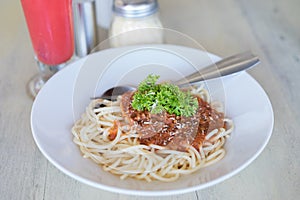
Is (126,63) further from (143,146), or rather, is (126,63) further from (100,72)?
(143,146)

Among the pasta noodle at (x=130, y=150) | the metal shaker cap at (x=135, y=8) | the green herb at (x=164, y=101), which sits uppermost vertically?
the metal shaker cap at (x=135, y=8)

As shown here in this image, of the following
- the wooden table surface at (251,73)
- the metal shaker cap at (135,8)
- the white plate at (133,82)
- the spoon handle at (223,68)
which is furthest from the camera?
the metal shaker cap at (135,8)

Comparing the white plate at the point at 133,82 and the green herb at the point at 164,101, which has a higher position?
the green herb at the point at 164,101

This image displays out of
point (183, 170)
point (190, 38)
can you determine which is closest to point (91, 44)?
point (190, 38)

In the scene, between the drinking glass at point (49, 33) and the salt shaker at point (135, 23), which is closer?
the drinking glass at point (49, 33)

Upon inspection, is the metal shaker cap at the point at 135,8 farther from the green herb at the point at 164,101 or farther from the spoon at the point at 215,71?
the green herb at the point at 164,101

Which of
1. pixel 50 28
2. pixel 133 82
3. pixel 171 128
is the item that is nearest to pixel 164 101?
pixel 171 128

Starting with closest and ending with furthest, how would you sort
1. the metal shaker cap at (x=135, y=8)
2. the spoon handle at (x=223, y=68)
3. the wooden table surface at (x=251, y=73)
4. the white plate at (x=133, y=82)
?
the white plate at (x=133, y=82), the wooden table surface at (x=251, y=73), the spoon handle at (x=223, y=68), the metal shaker cap at (x=135, y=8)

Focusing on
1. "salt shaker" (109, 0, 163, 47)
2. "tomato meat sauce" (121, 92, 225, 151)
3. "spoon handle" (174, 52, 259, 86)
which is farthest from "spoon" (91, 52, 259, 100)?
"salt shaker" (109, 0, 163, 47)

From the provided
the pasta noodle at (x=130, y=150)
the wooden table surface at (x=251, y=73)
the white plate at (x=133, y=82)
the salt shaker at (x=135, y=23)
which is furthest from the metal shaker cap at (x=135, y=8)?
the pasta noodle at (x=130, y=150)
